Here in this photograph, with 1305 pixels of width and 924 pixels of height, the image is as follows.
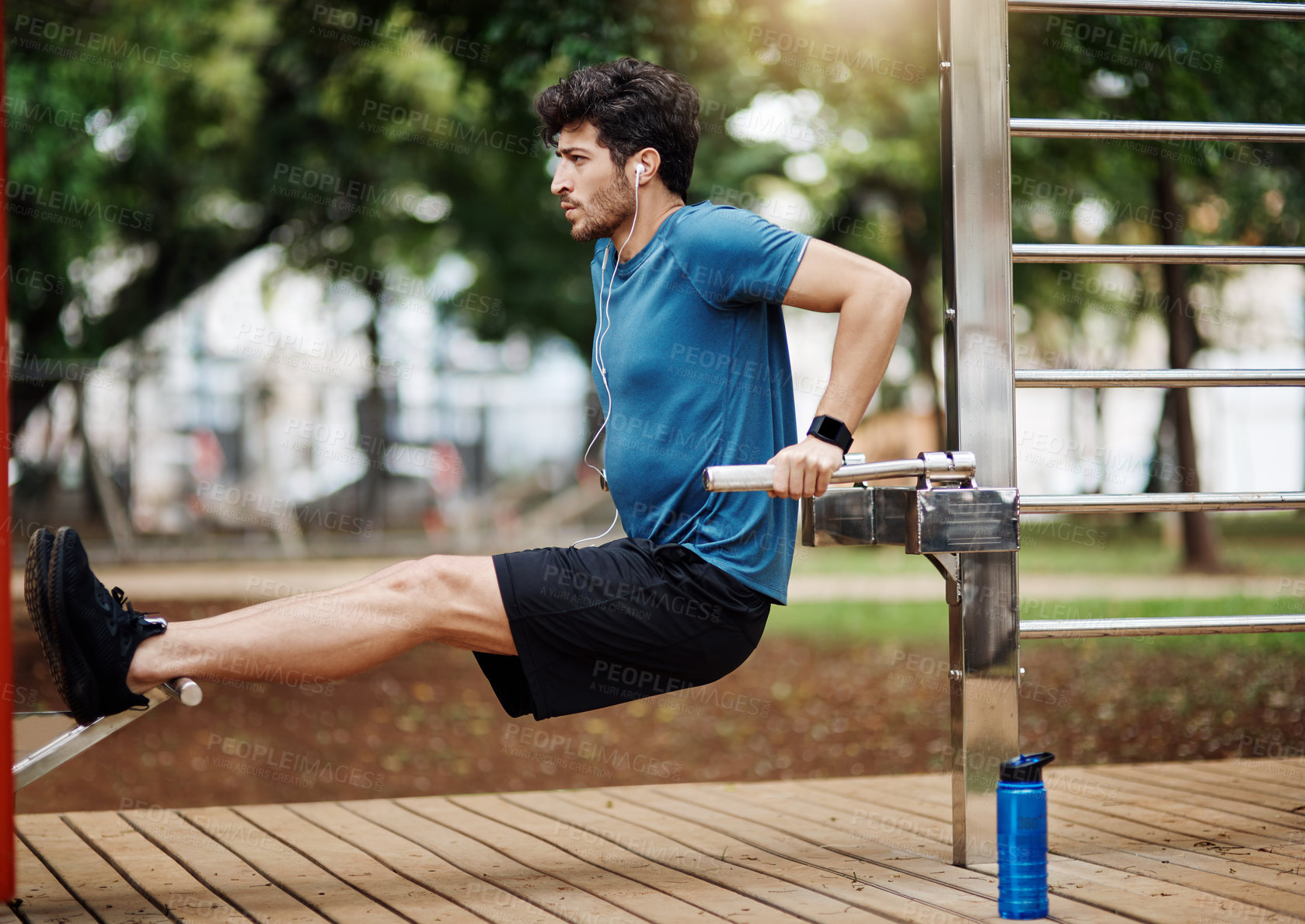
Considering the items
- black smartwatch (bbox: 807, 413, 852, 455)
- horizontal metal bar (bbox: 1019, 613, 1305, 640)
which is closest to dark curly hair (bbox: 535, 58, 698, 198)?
black smartwatch (bbox: 807, 413, 852, 455)

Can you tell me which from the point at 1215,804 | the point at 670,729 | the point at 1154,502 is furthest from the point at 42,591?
the point at 670,729

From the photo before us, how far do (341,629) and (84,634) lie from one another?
0.44 meters

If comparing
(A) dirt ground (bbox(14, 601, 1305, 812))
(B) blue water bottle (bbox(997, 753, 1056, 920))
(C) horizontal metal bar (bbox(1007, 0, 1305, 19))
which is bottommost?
(A) dirt ground (bbox(14, 601, 1305, 812))

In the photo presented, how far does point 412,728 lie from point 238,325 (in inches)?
525

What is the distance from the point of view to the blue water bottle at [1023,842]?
244 centimetres

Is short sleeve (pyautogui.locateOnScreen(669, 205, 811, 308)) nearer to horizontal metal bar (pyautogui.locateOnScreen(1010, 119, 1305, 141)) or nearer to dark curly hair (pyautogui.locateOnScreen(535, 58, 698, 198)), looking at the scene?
dark curly hair (pyautogui.locateOnScreen(535, 58, 698, 198))

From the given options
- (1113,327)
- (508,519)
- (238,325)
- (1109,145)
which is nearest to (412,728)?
(1109,145)

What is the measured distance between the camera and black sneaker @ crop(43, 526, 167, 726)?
2.30 m

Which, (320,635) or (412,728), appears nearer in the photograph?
(320,635)

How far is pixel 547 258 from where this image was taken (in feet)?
59.1

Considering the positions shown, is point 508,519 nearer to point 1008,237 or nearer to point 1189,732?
point 1189,732

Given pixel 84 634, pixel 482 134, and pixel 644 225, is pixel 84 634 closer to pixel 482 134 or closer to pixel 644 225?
pixel 644 225

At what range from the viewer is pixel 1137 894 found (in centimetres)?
264

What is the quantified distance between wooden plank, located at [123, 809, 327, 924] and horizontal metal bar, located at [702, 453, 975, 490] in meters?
1.14
